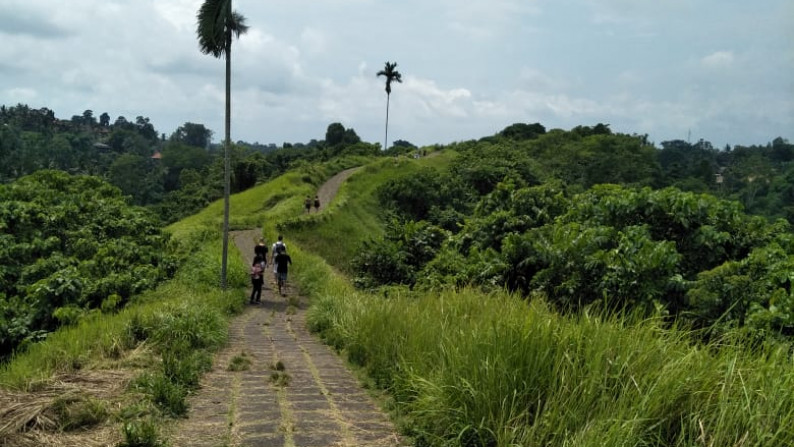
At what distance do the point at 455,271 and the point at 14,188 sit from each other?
14.3 metres

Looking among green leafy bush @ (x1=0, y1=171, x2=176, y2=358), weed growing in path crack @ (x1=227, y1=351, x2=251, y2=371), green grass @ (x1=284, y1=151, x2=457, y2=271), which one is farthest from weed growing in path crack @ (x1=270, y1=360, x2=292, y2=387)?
green grass @ (x1=284, y1=151, x2=457, y2=271)

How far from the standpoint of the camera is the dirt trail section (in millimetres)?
4645

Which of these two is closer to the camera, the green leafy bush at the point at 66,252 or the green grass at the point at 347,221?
the green leafy bush at the point at 66,252

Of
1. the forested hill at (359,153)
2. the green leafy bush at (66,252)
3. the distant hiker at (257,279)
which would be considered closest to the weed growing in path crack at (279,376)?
the green leafy bush at (66,252)

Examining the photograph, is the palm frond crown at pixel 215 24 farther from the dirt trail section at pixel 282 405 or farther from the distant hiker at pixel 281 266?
the dirt trail section at pixel 282 405

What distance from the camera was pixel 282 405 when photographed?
5461 mm

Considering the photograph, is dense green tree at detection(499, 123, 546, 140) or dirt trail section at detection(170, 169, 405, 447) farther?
dense green tree at detection(499, 123, 546, 140)

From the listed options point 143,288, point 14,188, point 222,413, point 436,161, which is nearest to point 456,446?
point 222,413

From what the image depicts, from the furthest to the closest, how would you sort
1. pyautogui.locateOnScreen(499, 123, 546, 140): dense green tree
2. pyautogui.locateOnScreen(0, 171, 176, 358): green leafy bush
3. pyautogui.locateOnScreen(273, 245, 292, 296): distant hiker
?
pyautogui.locateOnScreen(499, 123, 546, 140): dense green tree → pyautogui.locateOnScreen(273, 245, 292, 296): distant hiker → pyautogui.locateOnScreen(0, 171, 176, 358): green leafy bush

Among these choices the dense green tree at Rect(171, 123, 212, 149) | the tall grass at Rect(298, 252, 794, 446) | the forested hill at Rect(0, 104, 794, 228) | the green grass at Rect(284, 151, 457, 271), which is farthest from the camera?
the dense green tree at Rect(171, 123, 212, 149)

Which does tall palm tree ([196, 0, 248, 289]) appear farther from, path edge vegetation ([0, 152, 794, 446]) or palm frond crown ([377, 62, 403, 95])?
palm frond crown ([377, 62, 403, 95])

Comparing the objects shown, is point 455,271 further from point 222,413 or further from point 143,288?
point 222,413

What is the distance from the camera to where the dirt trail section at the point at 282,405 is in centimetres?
464

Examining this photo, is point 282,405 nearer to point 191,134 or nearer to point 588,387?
point 588,387
